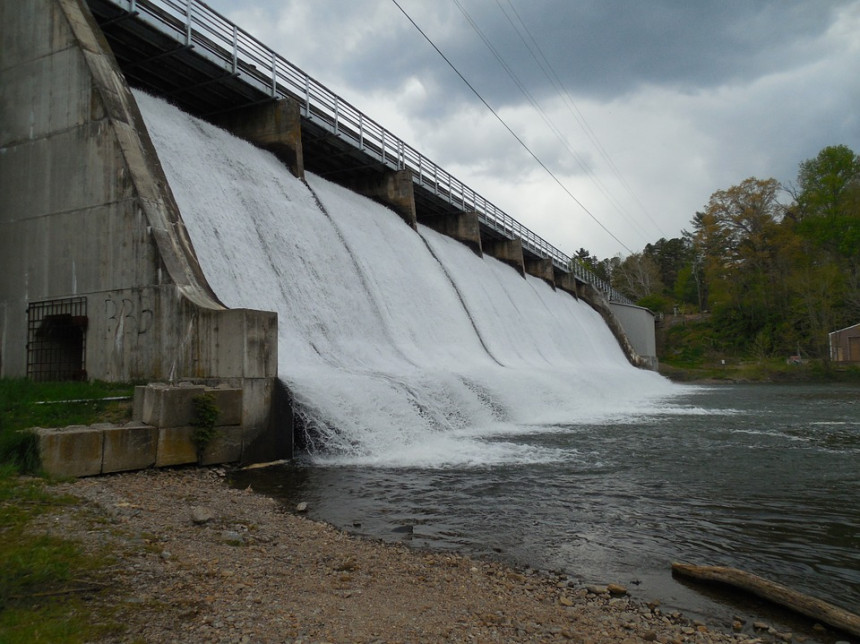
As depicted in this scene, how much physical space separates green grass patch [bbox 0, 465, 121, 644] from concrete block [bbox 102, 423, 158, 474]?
2054mm

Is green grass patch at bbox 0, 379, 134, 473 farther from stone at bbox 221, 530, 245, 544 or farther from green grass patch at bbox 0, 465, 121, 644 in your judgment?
stone at bbox 221, 530, 245, 544

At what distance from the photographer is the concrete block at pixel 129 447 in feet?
23.7

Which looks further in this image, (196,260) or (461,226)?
(461,226)

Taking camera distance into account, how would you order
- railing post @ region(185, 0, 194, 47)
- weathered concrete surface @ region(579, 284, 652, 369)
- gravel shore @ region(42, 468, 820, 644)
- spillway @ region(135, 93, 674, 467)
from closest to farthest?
1. gravel shore @ region(42, 468, 820, 644)
2. spillway @ region(135, 93, 674, 467)
3. railing post @ region(185, 0, 194, 47)
4. weathered concrete surface @ region(579, 284, 652, 369)

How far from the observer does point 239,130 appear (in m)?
18.2

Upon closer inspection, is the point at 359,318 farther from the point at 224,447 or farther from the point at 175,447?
the point at 175,447

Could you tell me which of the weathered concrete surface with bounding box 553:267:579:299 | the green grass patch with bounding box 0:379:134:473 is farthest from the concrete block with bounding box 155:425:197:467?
the weathered concrete surface with bounding box 553:267:579:299

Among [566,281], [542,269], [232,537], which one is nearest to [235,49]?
[232,537]

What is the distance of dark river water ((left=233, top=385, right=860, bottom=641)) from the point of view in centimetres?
482

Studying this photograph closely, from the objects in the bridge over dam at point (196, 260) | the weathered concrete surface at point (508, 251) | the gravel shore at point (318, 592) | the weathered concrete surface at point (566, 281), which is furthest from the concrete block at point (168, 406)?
the weathered concrete surface at point (566, 281)

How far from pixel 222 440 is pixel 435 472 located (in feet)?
9.55

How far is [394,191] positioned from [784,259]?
4536 cm

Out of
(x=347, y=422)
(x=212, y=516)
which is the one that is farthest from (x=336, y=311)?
(x=212, y=516)

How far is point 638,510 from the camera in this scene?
21.7 ft
